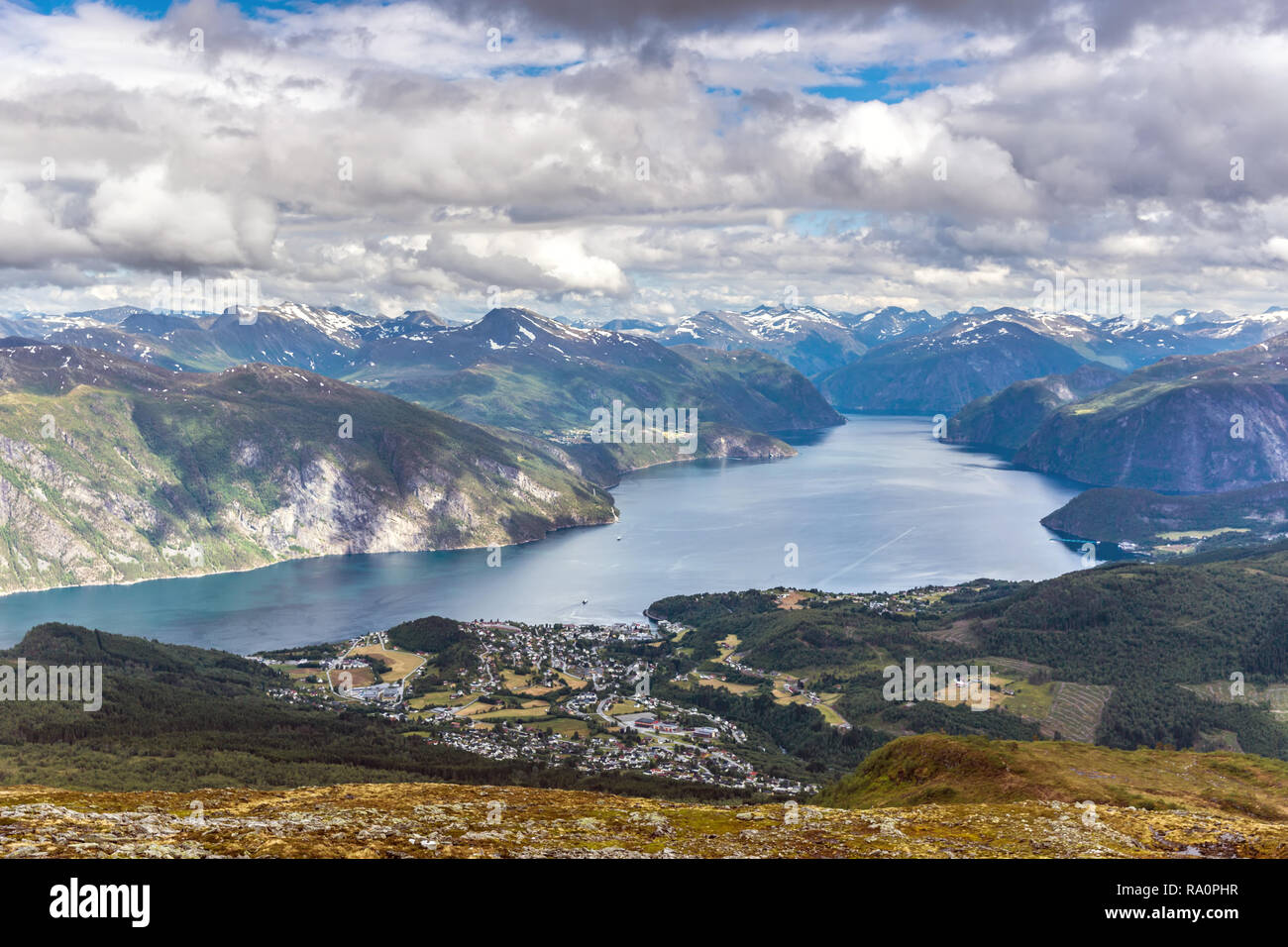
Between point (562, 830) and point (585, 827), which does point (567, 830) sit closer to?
point (562, 830)

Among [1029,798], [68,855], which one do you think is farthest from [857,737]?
[68,855]

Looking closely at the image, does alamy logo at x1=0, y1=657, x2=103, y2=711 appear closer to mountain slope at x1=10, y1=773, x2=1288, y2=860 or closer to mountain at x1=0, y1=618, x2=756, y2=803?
mountain at x1=0, y1=618, x2=756, y2=803

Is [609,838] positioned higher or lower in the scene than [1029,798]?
higher
